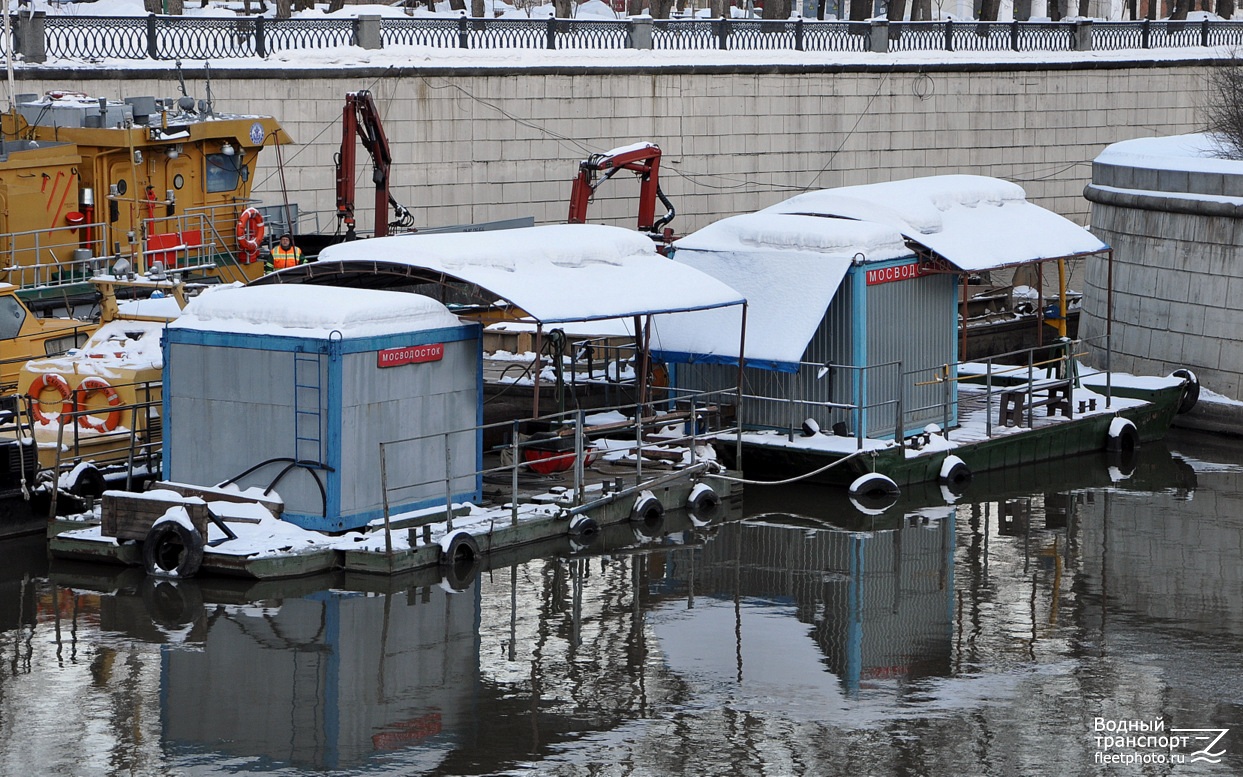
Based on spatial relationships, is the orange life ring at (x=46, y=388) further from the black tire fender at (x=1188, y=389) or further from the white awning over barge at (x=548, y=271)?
the black tire fender at (x=1188, y=389)

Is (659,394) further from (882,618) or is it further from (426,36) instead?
(426,36)

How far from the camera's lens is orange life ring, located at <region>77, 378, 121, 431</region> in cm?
2256

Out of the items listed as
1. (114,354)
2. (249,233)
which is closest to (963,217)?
(249,233)

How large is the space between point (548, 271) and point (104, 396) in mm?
6023

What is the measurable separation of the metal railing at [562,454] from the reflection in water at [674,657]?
2.57ft

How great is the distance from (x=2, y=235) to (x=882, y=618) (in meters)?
16.1

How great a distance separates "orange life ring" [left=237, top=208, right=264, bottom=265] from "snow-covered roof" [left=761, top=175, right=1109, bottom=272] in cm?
924

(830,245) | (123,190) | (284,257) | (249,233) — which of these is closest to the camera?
(830,245)

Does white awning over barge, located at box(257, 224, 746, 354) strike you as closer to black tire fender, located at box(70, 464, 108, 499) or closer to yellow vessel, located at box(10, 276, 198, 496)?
yellow vessel, located at box(10, 276, 198, 496)

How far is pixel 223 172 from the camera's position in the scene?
3125cm

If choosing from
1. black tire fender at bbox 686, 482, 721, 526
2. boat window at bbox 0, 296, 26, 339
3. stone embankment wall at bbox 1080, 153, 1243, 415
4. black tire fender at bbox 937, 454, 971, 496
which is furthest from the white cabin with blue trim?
stone embankment wall at bbox 1080, 153, 1243, 415

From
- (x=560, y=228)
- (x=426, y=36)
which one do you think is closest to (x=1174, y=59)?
(x=426, y=36)

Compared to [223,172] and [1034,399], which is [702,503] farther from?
[223,172]

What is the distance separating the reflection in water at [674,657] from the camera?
46.5 ft
